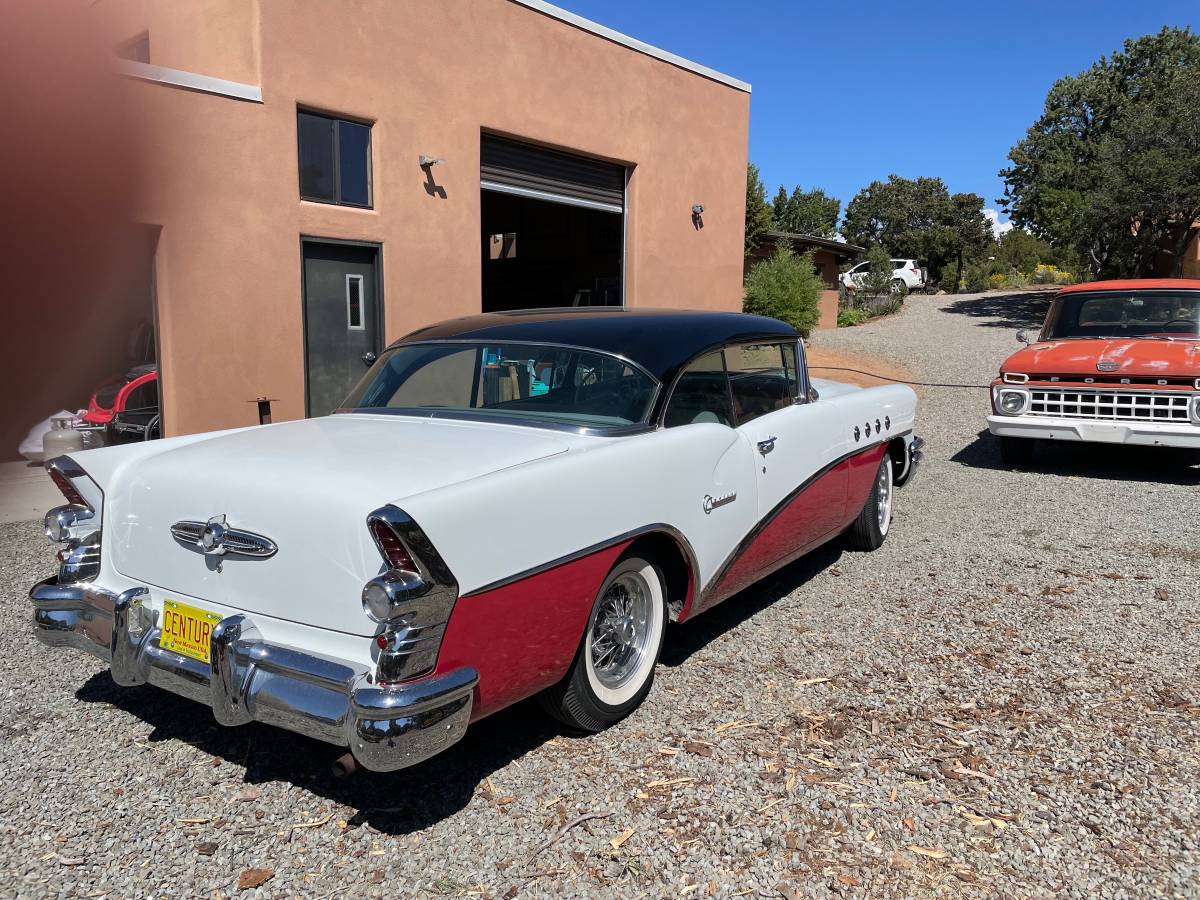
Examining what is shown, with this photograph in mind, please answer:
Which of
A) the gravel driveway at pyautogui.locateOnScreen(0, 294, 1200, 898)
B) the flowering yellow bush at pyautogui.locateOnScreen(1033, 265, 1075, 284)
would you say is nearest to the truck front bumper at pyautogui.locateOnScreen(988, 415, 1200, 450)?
the gravel driveway at pyautogui.locateOnScreen(0, 294, 1200, 898)

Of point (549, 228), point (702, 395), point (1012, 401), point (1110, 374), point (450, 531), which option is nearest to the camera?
point (450, 531)

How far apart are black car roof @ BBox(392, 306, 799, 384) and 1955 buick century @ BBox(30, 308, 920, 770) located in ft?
0.06

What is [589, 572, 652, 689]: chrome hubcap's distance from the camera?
10.8 feet

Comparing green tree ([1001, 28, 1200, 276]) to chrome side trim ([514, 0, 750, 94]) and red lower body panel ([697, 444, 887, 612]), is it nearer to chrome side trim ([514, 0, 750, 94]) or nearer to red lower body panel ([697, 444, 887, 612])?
chrome side trim ([514, 0, 750, 94])

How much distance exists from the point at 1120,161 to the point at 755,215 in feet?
36.4

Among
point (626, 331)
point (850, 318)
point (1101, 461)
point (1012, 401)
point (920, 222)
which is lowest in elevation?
point (1101, 461)

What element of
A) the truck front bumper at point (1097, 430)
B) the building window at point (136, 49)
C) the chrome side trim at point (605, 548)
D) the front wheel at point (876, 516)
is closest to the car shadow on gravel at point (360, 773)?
the chrome side trim at point (605, 548)

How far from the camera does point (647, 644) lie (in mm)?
3500

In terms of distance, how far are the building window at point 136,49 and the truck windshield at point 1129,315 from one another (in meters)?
9.25

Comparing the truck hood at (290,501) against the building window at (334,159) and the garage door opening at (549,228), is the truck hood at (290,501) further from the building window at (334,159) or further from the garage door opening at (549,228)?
the garage door opening at (549,228)

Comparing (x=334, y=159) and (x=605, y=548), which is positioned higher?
(x=334, y=159)

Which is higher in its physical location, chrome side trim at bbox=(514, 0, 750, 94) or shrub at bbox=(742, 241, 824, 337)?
chrome side trim at bbox=(514, 0, 750, 94)

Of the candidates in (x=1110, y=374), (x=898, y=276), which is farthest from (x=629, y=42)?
(x=898, y=276)

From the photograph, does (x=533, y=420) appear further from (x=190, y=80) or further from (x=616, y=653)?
(x=190, y=80)
